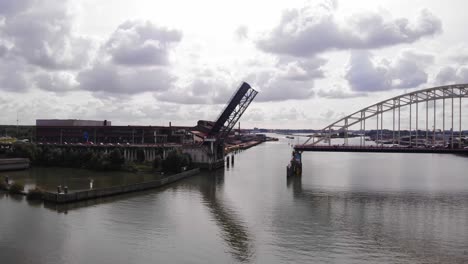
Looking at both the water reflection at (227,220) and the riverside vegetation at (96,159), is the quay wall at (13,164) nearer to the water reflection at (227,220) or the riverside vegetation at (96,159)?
the riverside vegetation at (96,159)

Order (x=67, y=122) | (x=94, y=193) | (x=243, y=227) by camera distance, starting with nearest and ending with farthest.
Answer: (x=243, y=227)
(x=94, y=193)
(x=67, y=122)

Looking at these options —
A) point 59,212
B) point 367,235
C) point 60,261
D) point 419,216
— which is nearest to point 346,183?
point 419,216

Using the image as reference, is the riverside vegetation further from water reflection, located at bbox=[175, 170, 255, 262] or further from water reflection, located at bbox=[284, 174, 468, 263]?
water reflection, located at bbox=[284, 174, 468, 263]

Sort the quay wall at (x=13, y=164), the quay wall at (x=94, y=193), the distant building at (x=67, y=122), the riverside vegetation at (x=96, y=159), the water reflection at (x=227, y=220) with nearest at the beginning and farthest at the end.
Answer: the water reflection at (x=227, y=220), the quay wall at (x=94, y=193), the quay wall at (x=13, y=164), the riverside vegetation at (x=96, y=159), the distant building at (x=67, y=122)

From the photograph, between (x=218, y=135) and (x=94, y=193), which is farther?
(x=218, y=135)

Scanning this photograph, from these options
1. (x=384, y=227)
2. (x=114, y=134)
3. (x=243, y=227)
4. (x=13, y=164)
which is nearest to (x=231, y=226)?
(x=243, y=227)

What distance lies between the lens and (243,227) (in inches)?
930

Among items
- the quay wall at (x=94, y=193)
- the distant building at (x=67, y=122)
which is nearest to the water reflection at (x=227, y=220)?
the quay wall at (x=94, y=193)

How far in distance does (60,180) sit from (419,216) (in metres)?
30.7

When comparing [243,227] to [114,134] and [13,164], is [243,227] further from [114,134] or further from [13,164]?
[114,134]

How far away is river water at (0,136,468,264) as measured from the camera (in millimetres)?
18703

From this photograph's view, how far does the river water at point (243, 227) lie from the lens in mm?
18703

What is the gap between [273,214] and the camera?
27047 millimetres

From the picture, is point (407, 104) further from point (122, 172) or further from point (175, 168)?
point (122, 172)
